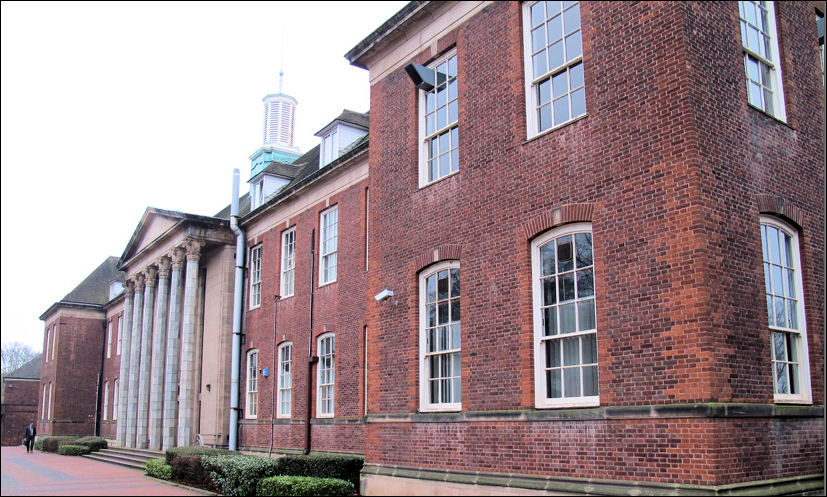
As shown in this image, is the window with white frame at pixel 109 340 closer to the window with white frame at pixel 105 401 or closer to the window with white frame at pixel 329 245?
the window with white frame at pixel 105 401

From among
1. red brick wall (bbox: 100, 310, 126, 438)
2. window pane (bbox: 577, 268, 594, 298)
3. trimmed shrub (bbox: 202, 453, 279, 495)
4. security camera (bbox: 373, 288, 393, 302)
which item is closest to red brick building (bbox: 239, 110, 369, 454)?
trimmed shrub (bbox: 202, 453, 279, 495)

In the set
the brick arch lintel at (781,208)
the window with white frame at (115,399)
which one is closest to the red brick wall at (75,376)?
the window with white frame at (115,399)

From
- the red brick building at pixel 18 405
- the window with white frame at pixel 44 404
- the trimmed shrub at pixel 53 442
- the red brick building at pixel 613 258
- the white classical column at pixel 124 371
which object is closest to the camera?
the red brick building at pixel 613 258

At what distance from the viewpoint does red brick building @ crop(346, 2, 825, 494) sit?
948 cm

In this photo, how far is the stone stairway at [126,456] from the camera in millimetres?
26781

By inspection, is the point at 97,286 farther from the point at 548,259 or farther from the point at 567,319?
the point at 567,319

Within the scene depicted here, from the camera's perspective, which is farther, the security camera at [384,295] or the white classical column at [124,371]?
the white classical column at [124,371]

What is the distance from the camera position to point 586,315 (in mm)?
10781

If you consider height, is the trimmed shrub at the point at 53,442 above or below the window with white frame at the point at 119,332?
below

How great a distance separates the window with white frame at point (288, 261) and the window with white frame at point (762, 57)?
Answer: 52.8 ft

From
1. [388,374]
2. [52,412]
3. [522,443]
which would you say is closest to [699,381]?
[522,443]

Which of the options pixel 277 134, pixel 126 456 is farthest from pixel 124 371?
pixel 277 134

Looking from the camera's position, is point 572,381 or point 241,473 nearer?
point 572,381

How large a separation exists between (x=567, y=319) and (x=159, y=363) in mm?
23336
